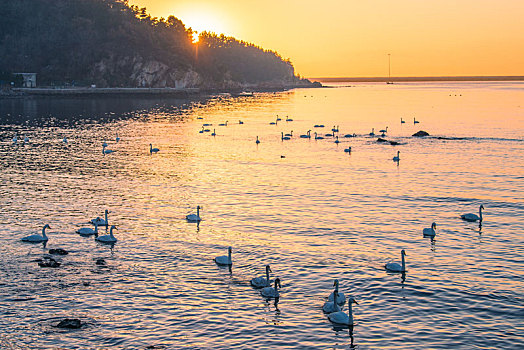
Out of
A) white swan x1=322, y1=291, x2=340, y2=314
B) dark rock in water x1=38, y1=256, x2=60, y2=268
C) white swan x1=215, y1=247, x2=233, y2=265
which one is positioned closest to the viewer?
white swan x1=322, y1=291, x2=340, y2=314

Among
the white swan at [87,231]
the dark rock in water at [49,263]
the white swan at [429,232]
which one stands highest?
the white swan at [87,231]

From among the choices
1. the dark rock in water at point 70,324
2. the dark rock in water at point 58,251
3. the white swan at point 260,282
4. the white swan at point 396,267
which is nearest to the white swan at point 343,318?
the white swan at point 260,282

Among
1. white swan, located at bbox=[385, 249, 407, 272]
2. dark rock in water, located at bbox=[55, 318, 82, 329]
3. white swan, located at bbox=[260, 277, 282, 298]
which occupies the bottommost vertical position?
dark rock in water, located at bbox=[55, 318, 82, 329]

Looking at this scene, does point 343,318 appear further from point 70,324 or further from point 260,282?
point 70,324

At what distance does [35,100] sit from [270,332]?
176 m

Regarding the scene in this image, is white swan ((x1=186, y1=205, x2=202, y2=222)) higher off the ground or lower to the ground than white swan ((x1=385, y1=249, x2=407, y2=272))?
higher

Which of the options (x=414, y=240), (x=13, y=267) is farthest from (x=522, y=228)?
(x=13, y=267)

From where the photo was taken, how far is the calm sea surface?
22.5 meters

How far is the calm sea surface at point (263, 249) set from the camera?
73.7 ft

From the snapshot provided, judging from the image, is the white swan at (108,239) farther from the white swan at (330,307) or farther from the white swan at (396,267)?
the white swan at (396,267)

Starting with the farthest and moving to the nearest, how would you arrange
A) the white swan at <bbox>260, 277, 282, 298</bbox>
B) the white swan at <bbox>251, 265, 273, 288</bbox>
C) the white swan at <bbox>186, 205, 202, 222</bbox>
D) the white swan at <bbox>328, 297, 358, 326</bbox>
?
the white swan at <bbox>186, 205, 202, 222</bbox>, the white swan at <bbox>251, 265, 273, 288</bbox>, the white swan at <bbox>260, 277, 282, 298</bbox>, the white swan at <bbox>328, 297, 358, 326</bbox>

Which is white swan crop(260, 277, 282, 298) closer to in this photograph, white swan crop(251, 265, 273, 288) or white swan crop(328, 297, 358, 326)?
white swan crop(251, 265, 273, 288)

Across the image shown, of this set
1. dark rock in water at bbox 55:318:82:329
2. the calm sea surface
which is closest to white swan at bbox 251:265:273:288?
the calm sea surface

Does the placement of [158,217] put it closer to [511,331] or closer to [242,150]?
[511,331]
